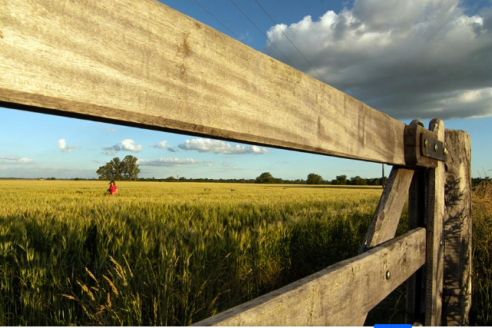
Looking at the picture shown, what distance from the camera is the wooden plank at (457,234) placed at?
2.42m

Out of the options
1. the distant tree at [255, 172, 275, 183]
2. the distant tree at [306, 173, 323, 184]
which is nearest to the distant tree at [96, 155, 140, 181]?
the distant tree at [255, 172, 275, 183]

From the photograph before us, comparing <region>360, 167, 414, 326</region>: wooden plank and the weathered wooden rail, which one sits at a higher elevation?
the weathered wooden rail

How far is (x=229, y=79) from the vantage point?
82cm

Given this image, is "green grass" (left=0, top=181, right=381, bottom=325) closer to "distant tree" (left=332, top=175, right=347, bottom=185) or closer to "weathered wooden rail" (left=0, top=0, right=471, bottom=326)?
"weathered wooden rail" (left=0, top=0, right=471, bottom=326)

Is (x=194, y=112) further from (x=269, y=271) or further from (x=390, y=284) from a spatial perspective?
(x=269, y=271)

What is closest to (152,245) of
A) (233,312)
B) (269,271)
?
(269,271)

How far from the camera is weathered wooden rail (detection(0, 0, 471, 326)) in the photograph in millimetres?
516

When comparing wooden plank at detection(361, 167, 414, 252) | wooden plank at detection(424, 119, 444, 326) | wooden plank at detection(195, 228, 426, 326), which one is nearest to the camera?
wooden plank at detection(195, 228, 426, 326)

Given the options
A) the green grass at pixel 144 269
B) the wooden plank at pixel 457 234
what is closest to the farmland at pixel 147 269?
the green grass at pixel 144 269

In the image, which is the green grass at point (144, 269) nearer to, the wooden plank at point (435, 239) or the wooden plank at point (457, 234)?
the wooden plank at point (435, 239)

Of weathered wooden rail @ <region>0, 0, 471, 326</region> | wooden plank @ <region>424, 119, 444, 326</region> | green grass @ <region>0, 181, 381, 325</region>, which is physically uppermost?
weathered wooden rail @ <region>0, 0, 471, 326</region>

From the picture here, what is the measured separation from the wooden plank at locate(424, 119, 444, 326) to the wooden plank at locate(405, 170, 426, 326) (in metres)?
0.05

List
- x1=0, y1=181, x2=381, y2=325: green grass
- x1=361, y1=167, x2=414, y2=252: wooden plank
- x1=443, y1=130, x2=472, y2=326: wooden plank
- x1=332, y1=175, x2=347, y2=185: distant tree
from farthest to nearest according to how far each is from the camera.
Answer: x1=332, y1=175, x2=347, y2=185: distant tree, x1=443, y1=130, x2=472, y2=326: wooden plank, x1=0, y1=181, x2=381, y2=325: green grass, x1=361, y1=167, x2=414, y2=252: wooden plank

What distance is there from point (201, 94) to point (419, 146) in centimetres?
157
